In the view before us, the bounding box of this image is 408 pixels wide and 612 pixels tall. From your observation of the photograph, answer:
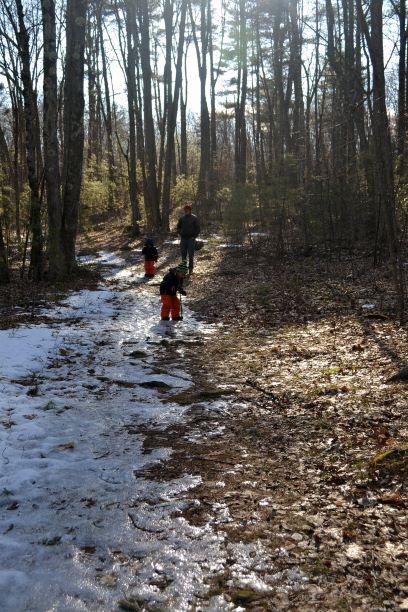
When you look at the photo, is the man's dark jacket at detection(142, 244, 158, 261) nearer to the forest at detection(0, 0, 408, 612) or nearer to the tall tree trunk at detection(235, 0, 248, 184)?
the forest at detection(0, 0, 408, 612)

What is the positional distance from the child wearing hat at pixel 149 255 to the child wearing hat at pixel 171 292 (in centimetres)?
466

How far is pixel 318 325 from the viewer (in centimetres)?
859

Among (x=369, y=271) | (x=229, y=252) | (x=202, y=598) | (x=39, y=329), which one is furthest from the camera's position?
(x=229, y=252)

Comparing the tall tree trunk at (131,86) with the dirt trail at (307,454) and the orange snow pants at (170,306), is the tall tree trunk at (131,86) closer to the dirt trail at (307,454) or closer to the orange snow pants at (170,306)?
the orange snow pants at (170,306)

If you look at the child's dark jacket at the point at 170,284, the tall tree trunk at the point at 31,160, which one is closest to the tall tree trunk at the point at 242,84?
the tall tree trunk at the point at 31,160

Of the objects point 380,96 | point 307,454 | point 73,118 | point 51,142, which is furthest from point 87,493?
point 73,118

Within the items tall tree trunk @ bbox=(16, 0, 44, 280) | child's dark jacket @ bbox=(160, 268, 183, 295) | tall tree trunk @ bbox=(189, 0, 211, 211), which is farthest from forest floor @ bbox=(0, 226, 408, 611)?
tall tree trunk @ bbox=(189, 0, 211, 211)

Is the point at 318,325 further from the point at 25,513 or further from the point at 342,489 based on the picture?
the point at 25,513

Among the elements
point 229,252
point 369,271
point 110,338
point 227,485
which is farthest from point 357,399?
point 229,252

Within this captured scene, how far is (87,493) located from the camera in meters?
3.55

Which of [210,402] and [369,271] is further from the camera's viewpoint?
[369,271]

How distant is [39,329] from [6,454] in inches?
158

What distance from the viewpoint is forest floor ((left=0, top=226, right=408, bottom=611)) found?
2.65 metres

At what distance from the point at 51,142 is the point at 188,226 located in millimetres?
4214
